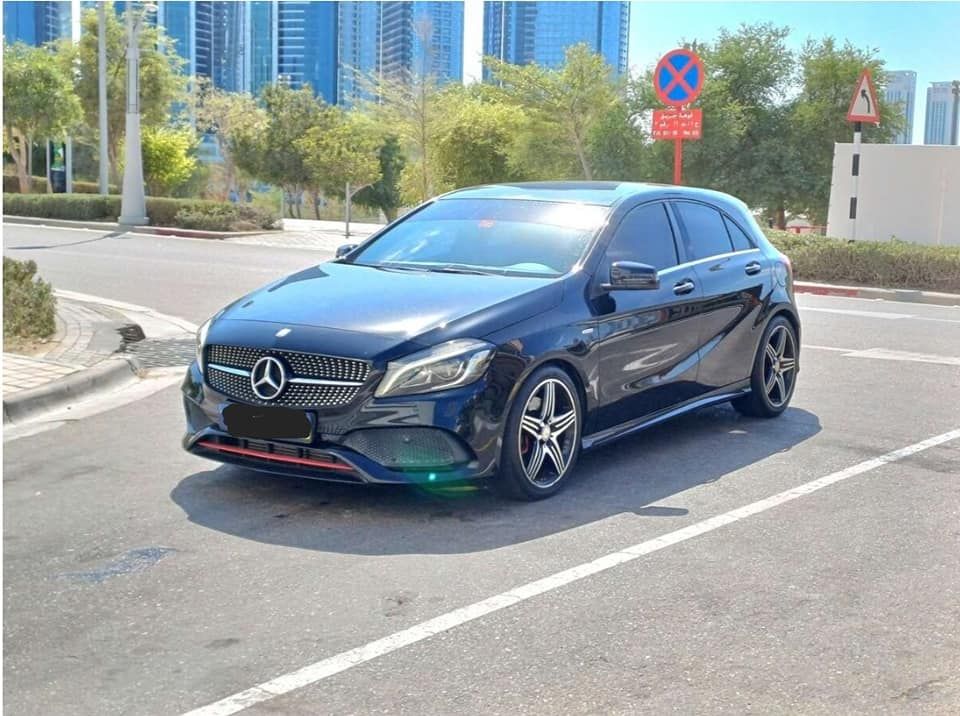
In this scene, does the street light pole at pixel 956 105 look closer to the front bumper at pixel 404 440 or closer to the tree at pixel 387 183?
the tree at pixel 387 183

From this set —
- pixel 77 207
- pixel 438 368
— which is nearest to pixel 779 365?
pixel 438 368

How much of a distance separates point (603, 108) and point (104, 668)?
109ft

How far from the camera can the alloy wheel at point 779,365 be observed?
827 cm

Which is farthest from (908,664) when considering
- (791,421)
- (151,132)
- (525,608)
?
(151,132)

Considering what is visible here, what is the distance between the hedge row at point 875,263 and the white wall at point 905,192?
Result: 1914 mm

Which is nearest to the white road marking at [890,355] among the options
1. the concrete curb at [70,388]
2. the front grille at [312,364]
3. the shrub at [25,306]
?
the concrete curb at [70,388]

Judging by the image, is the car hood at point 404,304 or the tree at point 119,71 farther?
the tree at point 119,71

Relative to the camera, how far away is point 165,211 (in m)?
30.4

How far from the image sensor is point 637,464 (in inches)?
275

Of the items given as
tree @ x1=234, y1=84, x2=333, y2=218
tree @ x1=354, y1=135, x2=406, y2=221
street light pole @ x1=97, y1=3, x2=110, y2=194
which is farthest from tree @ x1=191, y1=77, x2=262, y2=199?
street light pole @ x1=97, y1=3, x2=110, y2=194

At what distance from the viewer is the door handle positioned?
286 inches

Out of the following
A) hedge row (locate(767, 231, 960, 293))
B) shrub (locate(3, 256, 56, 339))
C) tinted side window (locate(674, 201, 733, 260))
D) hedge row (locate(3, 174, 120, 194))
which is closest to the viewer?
tinted side window (locate(674, 201, 733, 260))

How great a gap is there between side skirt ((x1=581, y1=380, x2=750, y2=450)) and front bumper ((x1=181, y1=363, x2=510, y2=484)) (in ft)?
2.85

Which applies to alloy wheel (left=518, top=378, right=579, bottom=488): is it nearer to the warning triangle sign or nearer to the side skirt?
the side skirt
